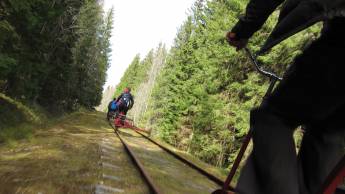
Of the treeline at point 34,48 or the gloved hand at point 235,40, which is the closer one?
the gloved hand at point 235,40

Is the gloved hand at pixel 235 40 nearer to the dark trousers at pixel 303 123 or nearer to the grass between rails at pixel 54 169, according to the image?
the dark trousers at pixel 303 123

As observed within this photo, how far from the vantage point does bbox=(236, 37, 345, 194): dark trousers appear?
1.55m

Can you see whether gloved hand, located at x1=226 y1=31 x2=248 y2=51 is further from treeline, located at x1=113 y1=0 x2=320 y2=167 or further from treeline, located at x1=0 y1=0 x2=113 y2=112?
treeline, located at x1=0 y1=0 x2=113 y2=112

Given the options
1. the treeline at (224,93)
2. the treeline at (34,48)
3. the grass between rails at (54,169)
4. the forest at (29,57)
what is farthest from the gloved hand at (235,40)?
the treeline at (34,48)

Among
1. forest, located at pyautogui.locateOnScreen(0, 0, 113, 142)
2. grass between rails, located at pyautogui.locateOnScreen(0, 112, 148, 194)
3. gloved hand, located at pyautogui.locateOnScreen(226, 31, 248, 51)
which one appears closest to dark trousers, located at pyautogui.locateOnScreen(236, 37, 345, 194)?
gloved hand, located at pyautogui.locateOnScreen(226, 31, 248, 51)

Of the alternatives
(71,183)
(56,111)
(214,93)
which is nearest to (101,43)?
(56,111)

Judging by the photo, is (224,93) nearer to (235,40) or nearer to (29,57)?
(29,57)

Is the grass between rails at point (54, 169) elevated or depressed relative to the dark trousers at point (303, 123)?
depressed

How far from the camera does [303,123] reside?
1.74m

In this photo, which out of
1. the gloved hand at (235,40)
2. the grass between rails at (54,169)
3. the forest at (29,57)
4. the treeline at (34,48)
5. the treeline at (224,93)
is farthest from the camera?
the treeline at (224,93)

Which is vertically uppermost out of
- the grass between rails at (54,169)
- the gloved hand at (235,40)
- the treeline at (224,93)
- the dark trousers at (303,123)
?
the treeline at (224,93)

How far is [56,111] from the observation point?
23.5 m

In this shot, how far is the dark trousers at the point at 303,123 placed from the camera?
1.55 metres

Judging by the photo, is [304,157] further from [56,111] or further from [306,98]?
[56,111]
